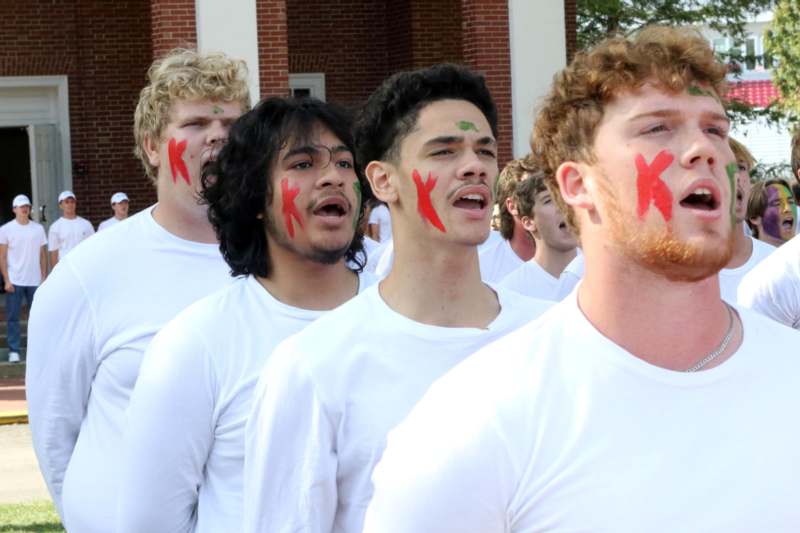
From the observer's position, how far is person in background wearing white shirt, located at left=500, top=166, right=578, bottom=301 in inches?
322

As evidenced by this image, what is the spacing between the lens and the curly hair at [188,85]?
5.68 metres

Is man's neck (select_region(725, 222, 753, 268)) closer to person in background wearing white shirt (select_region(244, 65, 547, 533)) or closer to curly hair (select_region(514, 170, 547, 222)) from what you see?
curly hair (select_region(514, 170, 547, 222))

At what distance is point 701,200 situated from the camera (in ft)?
9.63

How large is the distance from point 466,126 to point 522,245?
5439mm

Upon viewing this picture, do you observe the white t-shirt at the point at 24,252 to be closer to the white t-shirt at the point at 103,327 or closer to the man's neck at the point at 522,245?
the man's neck at the point at 522,245

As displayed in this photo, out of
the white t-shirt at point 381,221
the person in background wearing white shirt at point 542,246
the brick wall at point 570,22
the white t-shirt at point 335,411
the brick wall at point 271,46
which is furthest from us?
the brick wall at point 570,22

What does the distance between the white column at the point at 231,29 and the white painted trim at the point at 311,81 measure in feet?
15.0

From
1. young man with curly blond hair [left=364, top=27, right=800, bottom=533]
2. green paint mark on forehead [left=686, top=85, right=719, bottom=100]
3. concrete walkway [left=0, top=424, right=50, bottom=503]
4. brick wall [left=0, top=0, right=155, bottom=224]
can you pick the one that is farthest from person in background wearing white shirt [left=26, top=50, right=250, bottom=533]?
brick wall [left=0, top=0, right=155, bottom=224]

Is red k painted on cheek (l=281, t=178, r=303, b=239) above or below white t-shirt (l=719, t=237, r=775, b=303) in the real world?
above

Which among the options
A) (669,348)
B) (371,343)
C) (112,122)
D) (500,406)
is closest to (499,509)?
(500,406)

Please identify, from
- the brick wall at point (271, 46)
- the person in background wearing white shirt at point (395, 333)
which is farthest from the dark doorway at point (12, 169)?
the person in background wearing white shirt at point (395, 333)

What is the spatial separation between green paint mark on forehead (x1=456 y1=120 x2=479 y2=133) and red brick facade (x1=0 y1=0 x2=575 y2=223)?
18.3 m

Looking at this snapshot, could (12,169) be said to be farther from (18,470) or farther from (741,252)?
(741,252)

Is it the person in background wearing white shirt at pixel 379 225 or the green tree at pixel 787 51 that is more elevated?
the green tree at pixel 787 51
